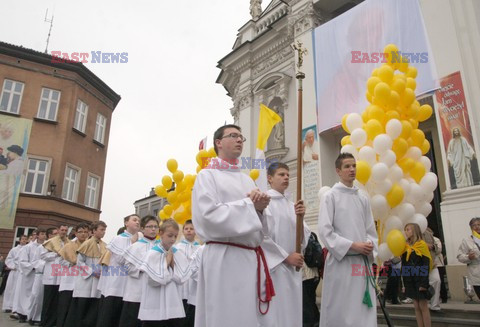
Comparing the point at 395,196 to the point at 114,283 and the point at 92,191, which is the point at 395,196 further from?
the point at 92,191

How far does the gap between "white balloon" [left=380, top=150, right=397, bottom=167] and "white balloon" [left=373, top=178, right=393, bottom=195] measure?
270mm

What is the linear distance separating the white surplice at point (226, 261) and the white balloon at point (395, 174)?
3.61 metres

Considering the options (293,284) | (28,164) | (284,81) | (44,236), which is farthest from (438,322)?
(28,164)

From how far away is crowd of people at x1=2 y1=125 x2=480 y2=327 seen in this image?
9.41 ft

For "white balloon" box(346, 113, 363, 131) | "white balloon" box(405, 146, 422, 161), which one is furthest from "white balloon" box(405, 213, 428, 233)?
"white balloon" box(346, 113, 363, 131)

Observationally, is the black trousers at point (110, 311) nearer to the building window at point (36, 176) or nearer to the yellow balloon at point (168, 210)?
the yellow balloon at point (168, 210)

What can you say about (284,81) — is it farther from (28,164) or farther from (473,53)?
(28,164)

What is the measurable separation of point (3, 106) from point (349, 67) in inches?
721

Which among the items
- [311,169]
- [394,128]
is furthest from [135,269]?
[311,169]

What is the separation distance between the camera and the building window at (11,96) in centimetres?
2038

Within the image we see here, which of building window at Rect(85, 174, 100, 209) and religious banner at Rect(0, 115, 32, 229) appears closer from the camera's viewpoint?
religious banner at Rect(0, 115, 32, 229)

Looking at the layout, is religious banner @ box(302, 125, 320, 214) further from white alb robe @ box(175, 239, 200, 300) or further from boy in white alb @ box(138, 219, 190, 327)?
boy in white alb @ box(138, 219, 190, 327)

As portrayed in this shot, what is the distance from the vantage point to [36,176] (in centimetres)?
1995

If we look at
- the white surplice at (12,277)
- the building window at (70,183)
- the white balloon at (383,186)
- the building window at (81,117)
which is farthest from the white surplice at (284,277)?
the building window at (81,117)
